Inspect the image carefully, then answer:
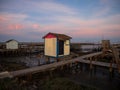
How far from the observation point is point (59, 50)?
1488cm

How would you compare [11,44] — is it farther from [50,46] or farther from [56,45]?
[56,45]

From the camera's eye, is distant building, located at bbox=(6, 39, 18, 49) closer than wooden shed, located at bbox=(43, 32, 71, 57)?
No

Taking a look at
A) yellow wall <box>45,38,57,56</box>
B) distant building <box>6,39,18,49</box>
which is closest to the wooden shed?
yellow wall <box>45,38,57,56</box>

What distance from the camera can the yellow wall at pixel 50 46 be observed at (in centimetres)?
1457

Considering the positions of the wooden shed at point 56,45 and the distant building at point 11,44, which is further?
the distant building at point 11,44

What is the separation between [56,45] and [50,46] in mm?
1106

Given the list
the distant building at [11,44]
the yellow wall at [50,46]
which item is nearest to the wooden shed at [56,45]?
the yellow wall at [50,46]

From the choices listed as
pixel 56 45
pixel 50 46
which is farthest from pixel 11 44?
pixel 56 45

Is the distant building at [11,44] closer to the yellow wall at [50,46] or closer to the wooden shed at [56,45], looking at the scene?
the yellow wall at [50,46]

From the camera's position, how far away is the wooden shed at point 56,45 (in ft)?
47.5

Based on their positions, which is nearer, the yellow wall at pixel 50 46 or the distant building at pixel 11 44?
the yellow wall at pixel 50 46

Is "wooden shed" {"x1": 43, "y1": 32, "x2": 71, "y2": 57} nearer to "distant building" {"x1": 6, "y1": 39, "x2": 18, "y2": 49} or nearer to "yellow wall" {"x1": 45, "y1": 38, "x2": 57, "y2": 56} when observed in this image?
"yellow wall" {"x1": 45, "y1": 38, "x2": 57, "y2": 56}

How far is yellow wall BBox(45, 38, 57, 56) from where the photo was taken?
14.6 metres

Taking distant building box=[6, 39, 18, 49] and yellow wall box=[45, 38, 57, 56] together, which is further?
distant building box=[6, 39, 18, 49]
